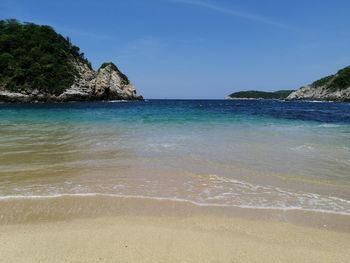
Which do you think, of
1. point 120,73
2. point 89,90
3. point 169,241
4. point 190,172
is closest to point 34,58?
point 89,90

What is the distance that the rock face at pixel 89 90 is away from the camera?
67.3 metres

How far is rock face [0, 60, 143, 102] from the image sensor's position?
67.3 metres

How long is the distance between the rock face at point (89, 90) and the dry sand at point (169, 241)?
67.4 meters

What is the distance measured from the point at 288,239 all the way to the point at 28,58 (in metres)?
77.7

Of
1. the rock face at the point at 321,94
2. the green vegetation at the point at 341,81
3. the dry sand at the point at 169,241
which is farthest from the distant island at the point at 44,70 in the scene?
the green vegetation at the point at 341,81

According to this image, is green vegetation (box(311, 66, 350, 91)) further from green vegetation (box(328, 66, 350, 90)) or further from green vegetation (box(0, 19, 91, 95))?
green vegetation (box(0, 19, 91, 95))

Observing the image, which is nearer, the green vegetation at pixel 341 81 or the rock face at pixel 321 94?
the rock face at pixel 321 94

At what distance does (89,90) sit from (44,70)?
1025cm

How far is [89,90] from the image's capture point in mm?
77625

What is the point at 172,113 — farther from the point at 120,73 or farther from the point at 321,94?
the point at 321,94

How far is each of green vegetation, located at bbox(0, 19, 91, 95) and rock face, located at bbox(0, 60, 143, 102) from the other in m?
1.22

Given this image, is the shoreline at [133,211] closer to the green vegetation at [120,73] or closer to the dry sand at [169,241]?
the dry sand at [169,241]

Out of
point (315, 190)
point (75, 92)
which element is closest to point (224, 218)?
point (315, 190)

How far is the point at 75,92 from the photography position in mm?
74000
